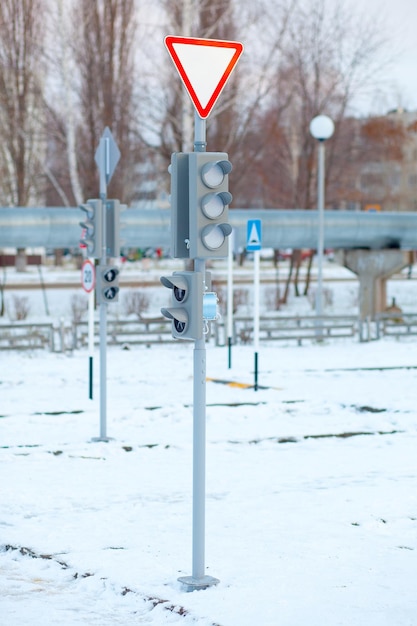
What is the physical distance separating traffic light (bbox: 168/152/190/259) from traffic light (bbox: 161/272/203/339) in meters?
0.16

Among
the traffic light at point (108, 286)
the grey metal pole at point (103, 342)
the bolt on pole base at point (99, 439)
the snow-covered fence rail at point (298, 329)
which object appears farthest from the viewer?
the snow-covered fence rail at point (298, 329)

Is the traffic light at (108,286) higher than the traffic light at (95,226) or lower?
lower

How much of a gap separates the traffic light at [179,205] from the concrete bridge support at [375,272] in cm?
2298

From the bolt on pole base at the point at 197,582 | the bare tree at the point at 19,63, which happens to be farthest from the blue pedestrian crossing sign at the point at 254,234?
the bare tree at the point at 19,63

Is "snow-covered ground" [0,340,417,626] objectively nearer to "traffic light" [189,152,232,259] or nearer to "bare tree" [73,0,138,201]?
"traffic light" [189,152,232,259]

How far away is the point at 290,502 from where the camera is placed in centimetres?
1051

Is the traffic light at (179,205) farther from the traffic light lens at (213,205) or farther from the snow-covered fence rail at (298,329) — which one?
the snow-covered fence rail at (298,329)

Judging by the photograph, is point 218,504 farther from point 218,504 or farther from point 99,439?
point 99,439

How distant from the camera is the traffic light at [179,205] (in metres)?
7.67

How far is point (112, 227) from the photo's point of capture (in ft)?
45.2

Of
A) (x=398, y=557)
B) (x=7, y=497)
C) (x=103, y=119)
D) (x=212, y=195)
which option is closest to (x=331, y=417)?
(x=7, y=497)

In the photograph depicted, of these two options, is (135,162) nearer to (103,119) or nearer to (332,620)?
(103,119)

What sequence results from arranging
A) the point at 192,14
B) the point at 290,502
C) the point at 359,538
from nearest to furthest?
the point at 359,538 → the point at 290,502 → the point at 192,14

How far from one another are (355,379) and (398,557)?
11671mm
